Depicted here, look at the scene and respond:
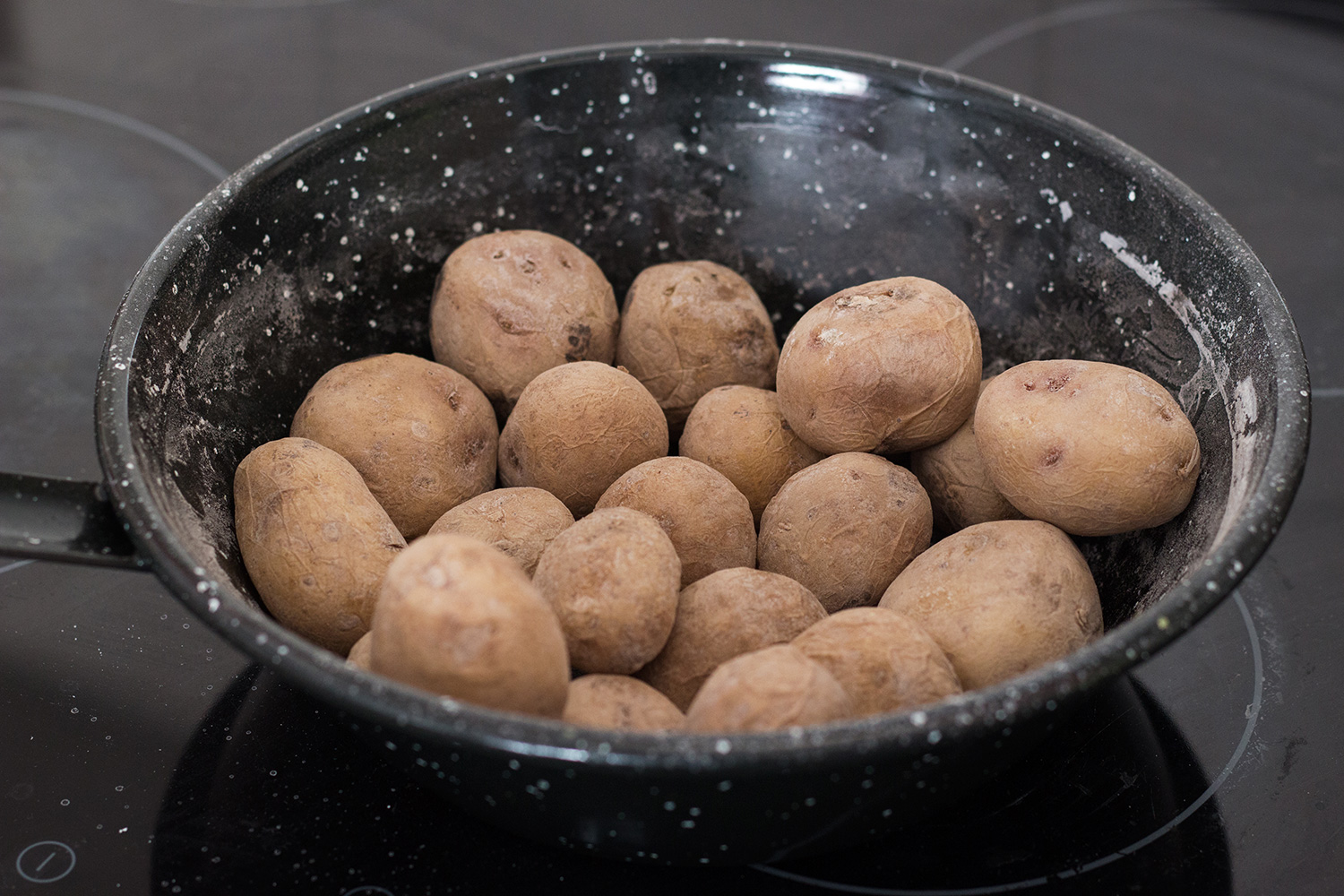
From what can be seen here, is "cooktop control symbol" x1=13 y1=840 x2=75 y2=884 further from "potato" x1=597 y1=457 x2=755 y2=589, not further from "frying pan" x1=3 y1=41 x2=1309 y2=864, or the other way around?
"potato" x1=597 y1=457 x2=755 y2=589

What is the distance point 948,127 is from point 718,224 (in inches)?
8.6

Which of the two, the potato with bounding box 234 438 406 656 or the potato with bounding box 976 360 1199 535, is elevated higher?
the potato with bounding box 976 360 1199 535

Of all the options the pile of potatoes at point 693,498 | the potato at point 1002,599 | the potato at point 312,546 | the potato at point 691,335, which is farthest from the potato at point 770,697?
the potato at point 691,335

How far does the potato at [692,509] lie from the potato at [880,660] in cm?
13

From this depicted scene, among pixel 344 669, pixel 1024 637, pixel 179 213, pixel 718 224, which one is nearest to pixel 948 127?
pixel 718 224

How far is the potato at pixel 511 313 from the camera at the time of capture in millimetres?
958

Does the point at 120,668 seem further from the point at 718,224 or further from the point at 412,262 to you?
the point at 718,224

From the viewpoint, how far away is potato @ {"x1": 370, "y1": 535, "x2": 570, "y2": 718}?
0.57 m

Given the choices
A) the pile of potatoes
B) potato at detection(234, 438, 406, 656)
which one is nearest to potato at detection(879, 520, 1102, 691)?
the pile of potatoes

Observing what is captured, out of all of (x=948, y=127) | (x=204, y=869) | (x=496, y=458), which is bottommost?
(x=204, y=869)

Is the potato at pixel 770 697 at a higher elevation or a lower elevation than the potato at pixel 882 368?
lower

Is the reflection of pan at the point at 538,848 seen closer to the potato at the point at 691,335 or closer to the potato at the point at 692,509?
the potato at the point at 692,509

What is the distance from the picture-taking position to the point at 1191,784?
2.51ft

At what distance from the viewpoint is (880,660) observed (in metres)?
0.66
